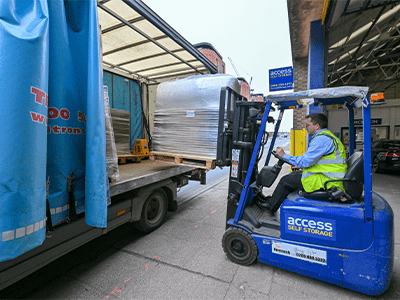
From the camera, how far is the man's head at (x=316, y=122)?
105 inches

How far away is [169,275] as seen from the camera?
2.61 m

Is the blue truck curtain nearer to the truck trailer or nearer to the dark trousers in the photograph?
the truck trailer

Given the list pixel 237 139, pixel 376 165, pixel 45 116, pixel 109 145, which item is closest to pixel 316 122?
pixel 237 139

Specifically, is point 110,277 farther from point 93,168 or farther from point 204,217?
point 204,217

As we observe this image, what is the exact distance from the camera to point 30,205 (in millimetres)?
1471

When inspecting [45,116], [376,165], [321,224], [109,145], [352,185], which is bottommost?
[376,165]

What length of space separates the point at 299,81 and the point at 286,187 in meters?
7.66

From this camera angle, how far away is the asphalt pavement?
232 centimetres

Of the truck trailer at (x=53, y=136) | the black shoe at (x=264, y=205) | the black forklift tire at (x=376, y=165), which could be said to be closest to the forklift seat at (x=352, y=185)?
the black shoe at (x=264, y=205)

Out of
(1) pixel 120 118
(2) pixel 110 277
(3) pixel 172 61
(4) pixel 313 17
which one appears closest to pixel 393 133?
(4) pixel 313 17

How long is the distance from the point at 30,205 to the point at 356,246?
2873 millimetres

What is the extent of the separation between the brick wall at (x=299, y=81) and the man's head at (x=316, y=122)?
6.69 metres

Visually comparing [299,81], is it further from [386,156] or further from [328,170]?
[328,170]

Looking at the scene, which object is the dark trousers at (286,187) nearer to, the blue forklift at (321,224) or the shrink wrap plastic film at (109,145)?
the blue forklift at (321,224)
